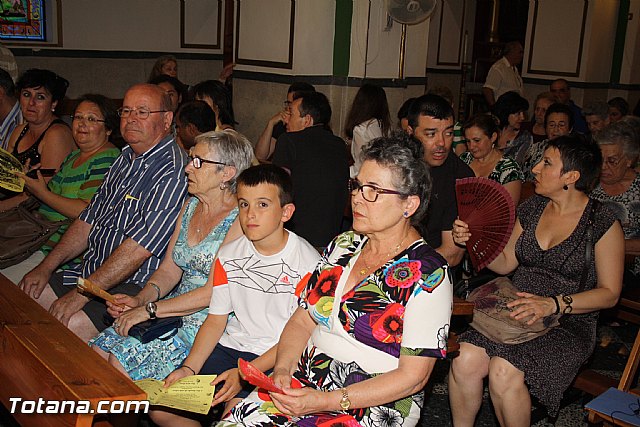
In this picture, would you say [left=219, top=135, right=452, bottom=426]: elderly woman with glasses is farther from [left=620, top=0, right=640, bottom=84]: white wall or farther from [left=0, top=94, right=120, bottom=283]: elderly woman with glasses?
[left=620, top=0, right=640, bottom=84]: white wall

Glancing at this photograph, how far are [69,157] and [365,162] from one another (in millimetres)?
2514

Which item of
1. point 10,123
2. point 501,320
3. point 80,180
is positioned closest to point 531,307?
point 501,320

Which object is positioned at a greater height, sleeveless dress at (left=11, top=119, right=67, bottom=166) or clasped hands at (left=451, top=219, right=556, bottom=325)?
sleeveless dress at (left=11, top=119, right=67, bottom=166)

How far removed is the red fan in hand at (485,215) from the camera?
11.1ft

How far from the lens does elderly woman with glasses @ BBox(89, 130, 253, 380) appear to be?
3.25 metres

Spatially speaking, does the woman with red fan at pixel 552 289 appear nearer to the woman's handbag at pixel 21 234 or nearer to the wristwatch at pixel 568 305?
the wristwatch at pixel 568 305

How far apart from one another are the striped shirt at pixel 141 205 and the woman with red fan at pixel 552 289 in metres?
1.41

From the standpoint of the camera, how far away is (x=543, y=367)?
3.20m

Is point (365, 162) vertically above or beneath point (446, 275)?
above

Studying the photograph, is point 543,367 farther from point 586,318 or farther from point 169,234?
point 169,234

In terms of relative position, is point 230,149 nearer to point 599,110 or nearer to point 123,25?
point 599,110

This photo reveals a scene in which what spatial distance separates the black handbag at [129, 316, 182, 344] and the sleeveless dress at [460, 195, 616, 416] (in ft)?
4.31

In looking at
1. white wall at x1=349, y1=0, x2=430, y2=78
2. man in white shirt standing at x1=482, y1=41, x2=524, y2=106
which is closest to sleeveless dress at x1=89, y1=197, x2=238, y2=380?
white wall at x1=349, y1=0, x2=430, y2=78

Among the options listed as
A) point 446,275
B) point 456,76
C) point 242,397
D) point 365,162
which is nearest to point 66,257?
point 242,397
